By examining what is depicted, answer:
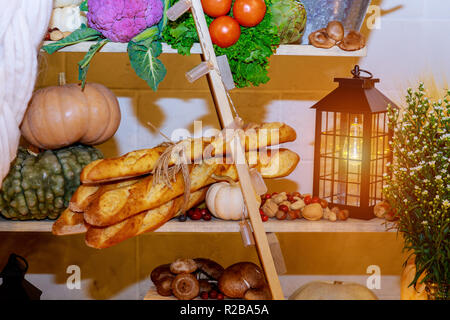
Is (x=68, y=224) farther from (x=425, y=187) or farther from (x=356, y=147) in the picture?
(x=425, y=187)

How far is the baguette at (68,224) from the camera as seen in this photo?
4.45ft

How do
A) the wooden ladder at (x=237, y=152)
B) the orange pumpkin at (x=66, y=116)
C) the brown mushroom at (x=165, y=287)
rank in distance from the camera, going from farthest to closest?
the brown mushroom at (x=165, y=287)
the orange pumpkin at (x=66, y=116)
the wooden ladder at (x=237, y=152)

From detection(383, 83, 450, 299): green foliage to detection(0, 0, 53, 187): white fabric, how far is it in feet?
2.97

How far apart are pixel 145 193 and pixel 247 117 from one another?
62 centimetres

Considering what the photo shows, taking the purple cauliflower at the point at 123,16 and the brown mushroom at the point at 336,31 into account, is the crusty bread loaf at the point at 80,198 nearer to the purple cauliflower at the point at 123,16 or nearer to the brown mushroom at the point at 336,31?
the purple cauliflower at the point at 123,16

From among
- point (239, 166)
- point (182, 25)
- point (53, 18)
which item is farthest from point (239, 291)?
point (53, 18)

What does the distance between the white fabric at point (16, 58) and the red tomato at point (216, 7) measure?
38 centimetres

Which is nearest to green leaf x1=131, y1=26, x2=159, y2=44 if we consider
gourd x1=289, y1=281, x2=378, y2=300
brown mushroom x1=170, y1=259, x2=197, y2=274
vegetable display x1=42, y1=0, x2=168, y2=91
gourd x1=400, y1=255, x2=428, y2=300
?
vegetable display x1=42, y1=0, x2=168, y2=91

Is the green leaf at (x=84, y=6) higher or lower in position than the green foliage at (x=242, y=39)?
higher

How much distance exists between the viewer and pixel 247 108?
1824 mm

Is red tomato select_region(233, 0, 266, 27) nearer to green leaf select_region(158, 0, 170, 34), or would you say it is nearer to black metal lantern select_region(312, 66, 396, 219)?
green leaf select_region(158, 0, 170, 34)

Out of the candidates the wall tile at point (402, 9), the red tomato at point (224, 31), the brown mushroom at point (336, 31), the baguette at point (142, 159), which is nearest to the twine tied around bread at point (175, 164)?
the baguette at point (142, 159)

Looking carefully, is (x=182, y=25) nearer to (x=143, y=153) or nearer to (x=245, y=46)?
(x=245, y=46)

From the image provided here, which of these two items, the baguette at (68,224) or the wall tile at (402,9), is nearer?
the baguette at (68,224)
